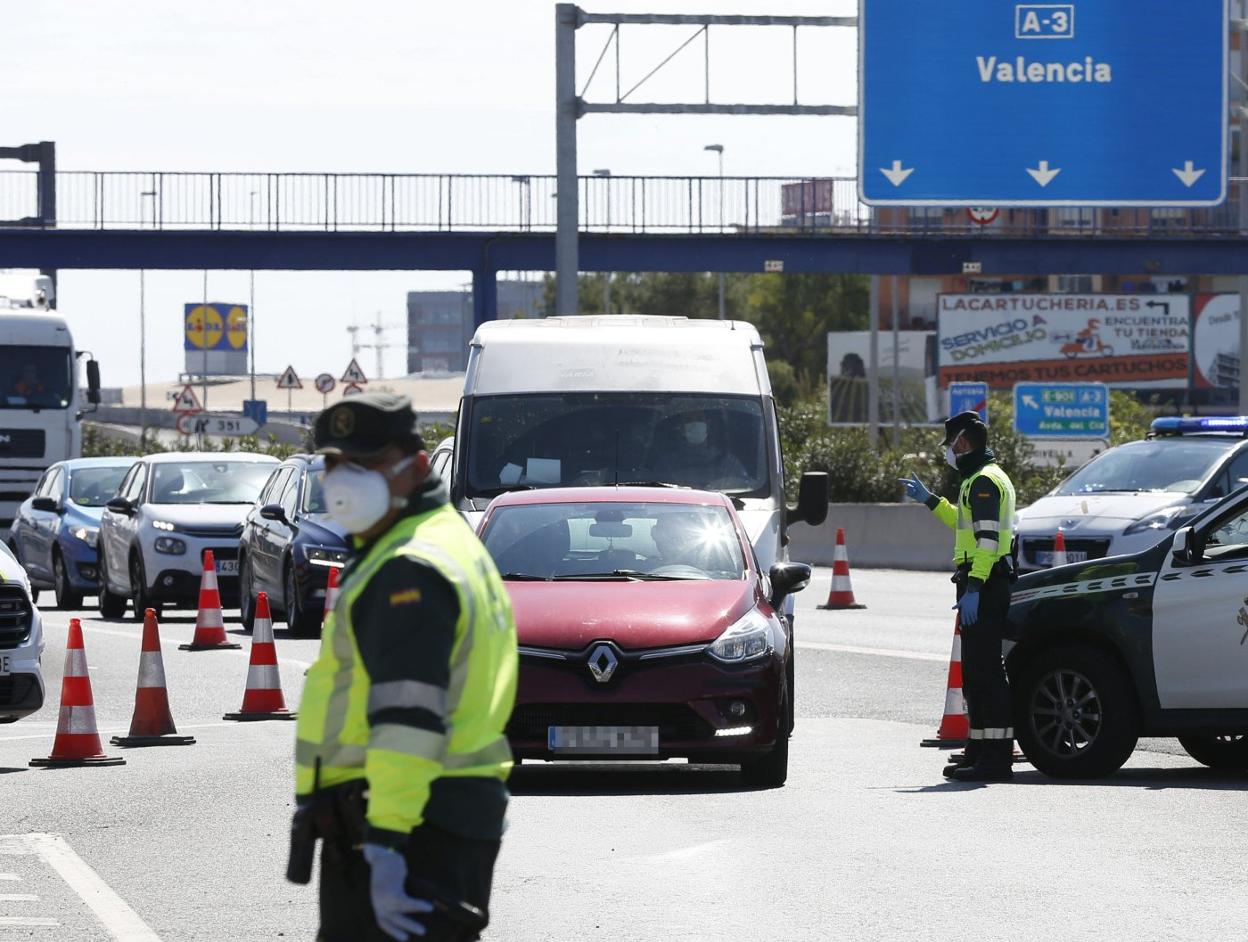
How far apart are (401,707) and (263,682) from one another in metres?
11.2

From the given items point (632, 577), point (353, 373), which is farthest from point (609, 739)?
point (353, 373)

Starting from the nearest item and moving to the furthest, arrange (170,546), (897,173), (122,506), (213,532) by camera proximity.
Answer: (170,546), (213,532), (122,506), (897,173)

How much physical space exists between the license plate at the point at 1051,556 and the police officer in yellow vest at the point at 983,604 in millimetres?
10059

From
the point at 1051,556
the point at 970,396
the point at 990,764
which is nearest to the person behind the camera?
the point at 990,764

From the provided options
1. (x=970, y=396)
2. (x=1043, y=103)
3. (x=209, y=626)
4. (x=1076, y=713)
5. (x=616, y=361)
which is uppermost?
(x=1043, y=103)

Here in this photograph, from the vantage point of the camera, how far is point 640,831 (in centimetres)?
1064

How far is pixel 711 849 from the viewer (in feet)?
33.2

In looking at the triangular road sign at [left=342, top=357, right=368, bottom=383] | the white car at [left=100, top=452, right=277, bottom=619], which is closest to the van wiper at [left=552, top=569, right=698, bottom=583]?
the white car at [left=100, top=452, right=277, bottom=619]

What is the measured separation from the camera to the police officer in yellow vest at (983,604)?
12570 millimetres

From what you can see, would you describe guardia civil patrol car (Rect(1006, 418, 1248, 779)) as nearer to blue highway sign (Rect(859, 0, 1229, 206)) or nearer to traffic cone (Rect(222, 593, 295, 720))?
traffic cone (Rect(222, 593, 295, 720))

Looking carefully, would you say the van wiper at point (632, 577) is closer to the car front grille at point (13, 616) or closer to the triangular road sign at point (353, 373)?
the car front grille at point (13, 616)

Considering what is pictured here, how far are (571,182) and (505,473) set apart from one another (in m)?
16.2

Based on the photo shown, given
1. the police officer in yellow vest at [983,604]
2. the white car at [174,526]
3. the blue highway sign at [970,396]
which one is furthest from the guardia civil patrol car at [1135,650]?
the blue highway sign at [970,396]

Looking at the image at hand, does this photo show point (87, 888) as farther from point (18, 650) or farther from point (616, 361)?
point (616, 361)
